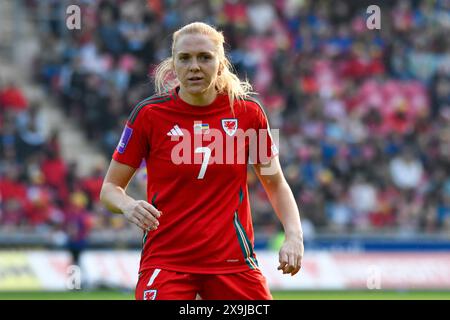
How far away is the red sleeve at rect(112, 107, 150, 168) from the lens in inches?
203

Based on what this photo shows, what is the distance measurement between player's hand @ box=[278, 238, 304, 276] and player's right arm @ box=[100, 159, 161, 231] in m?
0.69

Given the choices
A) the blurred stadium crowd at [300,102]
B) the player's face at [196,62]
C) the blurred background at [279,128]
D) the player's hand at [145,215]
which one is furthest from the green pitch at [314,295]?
the player's hand at [145,215]

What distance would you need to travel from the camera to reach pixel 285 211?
523 centimetres

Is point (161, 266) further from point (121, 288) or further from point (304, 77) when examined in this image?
point (304, 77)

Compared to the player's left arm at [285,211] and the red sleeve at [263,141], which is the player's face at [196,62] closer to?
the red sleeve at [263,141]

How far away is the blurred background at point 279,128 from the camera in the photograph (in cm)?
1508

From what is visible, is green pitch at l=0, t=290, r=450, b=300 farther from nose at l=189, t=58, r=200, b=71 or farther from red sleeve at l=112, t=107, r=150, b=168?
nose at l=189, t=58, r=200, b=71

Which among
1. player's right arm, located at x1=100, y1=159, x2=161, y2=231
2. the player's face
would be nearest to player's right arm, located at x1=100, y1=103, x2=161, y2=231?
player's right arm, located at x1=100, y1=159, x2=161, y2=231

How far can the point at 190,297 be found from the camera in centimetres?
494

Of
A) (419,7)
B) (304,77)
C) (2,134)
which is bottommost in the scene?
(2,134)

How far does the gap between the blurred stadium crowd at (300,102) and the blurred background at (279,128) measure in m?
0.03

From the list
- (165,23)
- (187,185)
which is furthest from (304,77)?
(187,185)

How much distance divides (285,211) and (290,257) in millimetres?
369

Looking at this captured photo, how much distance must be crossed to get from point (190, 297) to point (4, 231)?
1049 centimetres
